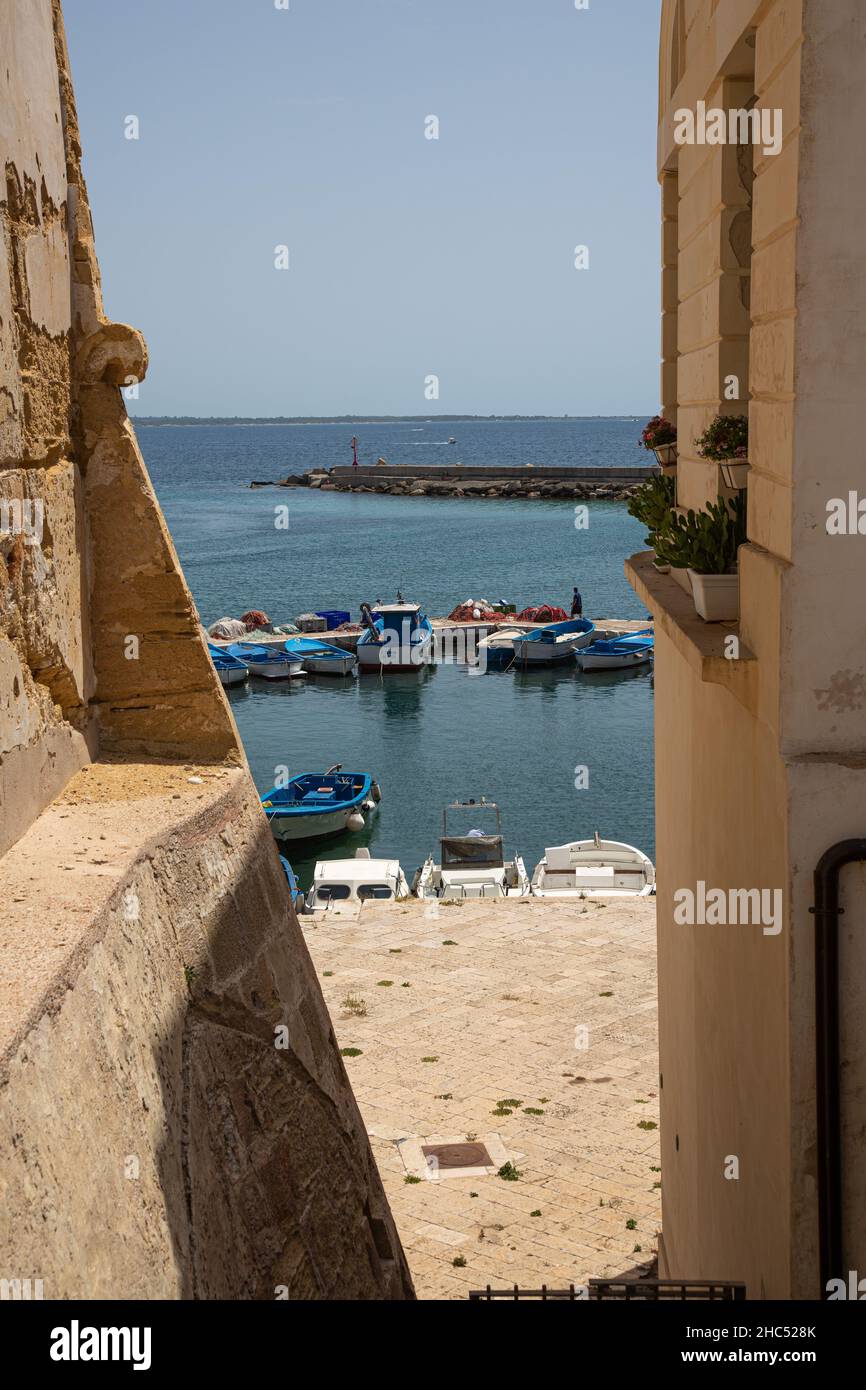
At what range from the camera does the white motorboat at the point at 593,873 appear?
2427 centimetres

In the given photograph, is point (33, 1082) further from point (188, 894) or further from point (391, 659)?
point (391, 659)

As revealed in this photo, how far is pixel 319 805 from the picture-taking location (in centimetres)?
3300

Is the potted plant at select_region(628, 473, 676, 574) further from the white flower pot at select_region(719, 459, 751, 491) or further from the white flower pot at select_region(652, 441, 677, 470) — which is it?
the white flower pot at select_region(719, 459, 751, 491)

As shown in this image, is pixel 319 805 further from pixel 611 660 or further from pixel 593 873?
pixel 611 660

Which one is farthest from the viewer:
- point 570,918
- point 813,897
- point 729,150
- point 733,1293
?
point 570,918

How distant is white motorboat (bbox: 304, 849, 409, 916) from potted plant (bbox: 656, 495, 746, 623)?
1715 centimetres

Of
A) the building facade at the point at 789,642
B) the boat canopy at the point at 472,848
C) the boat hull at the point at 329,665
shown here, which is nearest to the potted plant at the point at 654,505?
the building facade at the point at 789,642

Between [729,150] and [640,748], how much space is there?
34.1 m

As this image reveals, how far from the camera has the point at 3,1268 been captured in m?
3.48

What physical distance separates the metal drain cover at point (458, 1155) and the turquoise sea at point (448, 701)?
56.3 feet

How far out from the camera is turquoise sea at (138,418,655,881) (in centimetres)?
3525

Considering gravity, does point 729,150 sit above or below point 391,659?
above

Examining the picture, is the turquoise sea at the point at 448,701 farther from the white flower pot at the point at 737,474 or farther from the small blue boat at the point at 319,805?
the white flower pot at the point at 737,474
